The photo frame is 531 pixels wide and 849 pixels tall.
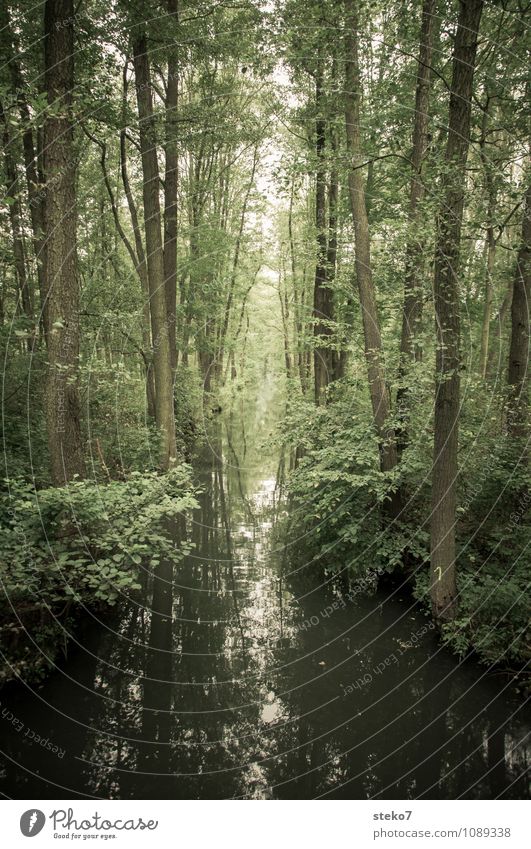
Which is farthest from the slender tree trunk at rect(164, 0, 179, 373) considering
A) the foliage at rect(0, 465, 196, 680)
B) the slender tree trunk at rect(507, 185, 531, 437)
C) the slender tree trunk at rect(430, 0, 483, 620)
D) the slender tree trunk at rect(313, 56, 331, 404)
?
the foliage at rect(0, 465, 196, 680)

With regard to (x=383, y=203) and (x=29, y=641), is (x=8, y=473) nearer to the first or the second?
(x=29, y=641)

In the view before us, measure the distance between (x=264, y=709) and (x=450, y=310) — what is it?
6.50m

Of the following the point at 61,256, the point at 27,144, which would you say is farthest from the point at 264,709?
the point at 27,144

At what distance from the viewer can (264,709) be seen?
690 cm

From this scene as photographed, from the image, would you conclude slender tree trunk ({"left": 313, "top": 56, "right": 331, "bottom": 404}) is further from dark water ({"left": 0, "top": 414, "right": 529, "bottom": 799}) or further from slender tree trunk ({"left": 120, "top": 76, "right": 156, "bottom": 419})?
dark water ({"left": 0, "top": 414, "right": 529, "bottom": 799})

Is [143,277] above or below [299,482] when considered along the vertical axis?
above

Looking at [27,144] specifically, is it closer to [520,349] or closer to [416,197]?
[416,197]

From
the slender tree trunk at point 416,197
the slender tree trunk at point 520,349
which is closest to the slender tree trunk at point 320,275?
the slender tree trunk at point 416,197

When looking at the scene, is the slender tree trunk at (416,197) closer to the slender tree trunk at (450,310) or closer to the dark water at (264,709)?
the slender tree trunk at (450,310)

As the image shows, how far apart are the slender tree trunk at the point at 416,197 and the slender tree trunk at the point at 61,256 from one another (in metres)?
5.44

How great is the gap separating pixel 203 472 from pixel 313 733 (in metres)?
13.8

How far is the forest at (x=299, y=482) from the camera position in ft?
20.7

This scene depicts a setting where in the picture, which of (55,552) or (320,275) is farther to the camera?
(320,275)

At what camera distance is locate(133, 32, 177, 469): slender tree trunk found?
11477 millimetres
